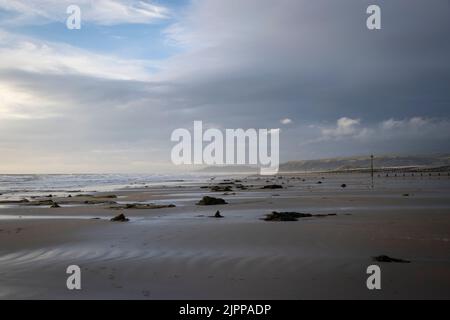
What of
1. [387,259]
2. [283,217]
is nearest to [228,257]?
[387,259]

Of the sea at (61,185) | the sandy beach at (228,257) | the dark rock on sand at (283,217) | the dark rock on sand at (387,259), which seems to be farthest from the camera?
the sea at (61,185)

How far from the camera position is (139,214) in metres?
15.3

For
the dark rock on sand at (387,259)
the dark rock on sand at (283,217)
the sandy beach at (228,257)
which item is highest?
the dark rock on sand at (283,217)

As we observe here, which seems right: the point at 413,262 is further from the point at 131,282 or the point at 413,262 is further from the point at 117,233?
the point at 117,233

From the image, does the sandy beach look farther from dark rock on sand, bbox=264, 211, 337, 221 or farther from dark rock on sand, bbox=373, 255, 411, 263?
dark rock on sand, bbox=264, 211, 337, 221

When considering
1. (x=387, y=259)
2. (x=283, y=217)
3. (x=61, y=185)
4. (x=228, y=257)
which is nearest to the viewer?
(x=387, y=259)

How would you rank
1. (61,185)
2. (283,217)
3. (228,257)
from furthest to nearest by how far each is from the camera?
(61,185)
(283,217)
(228,257)

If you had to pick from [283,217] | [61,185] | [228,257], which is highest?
[283,217]

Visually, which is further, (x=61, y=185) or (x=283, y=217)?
(x=61, y=185)

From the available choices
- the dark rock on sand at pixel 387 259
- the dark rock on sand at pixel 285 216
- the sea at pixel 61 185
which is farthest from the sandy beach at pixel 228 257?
the sea at pixel 61 185

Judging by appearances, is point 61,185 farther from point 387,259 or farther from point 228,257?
point 387,259

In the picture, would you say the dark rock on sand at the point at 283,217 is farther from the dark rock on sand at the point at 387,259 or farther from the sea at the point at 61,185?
the sea at the point at 61,185
